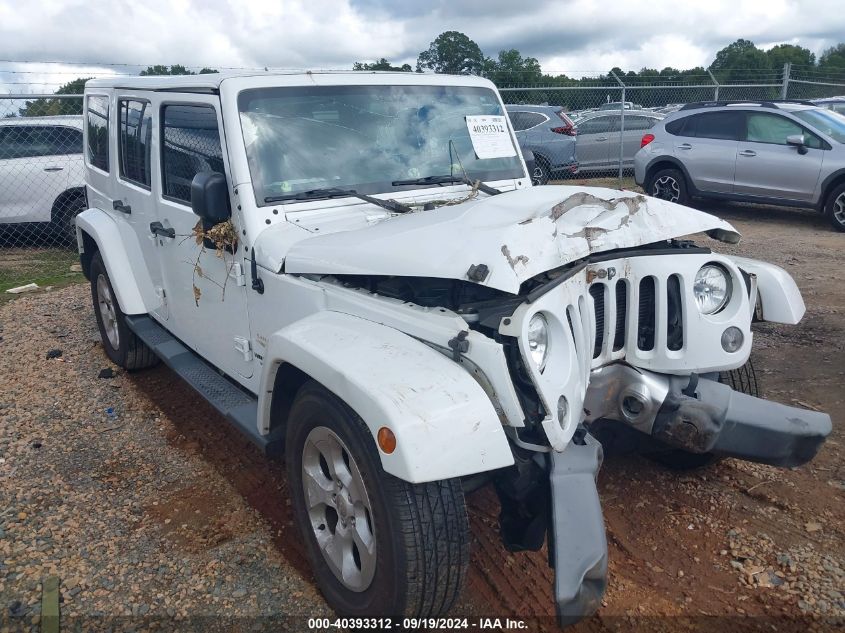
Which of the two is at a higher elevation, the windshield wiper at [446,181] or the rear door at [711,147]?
the windshield wiper at [446,181]

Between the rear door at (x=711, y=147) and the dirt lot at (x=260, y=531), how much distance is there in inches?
267

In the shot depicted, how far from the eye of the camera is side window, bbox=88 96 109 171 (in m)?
5.09

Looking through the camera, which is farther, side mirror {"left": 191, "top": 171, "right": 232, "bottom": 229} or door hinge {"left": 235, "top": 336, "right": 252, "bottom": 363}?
door hinge {"left": 235, "top": 336, "right": 252, "bottom": 363}

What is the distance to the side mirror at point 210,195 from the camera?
3.29 metres

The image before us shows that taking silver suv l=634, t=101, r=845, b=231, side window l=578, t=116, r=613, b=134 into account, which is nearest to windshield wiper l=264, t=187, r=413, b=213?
silver suv l=634, t=101, r=845, b=231

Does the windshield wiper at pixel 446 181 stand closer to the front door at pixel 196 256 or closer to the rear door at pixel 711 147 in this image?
the front door at pixel 196 256

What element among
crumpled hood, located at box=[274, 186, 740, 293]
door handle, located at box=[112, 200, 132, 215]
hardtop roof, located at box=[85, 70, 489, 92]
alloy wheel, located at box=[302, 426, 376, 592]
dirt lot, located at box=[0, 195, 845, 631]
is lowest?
dirt lot, located at box=[0, 195, 845, 631]

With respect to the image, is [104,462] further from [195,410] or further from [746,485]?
[746,485]

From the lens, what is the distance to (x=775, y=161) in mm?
10398

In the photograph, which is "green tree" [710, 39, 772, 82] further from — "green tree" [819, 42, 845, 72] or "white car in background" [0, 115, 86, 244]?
"white car in background" [0, 115, 86, 244]

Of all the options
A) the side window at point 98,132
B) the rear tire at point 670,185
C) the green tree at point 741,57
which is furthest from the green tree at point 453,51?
the side window at point 98,132

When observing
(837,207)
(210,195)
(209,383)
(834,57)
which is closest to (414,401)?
(210,195)

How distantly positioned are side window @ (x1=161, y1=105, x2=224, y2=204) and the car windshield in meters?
9.42

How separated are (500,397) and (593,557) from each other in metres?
0.57
